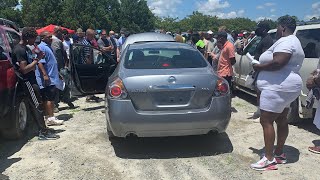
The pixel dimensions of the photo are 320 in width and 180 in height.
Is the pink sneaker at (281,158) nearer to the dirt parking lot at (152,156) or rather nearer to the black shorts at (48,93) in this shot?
the dirt parking lot at (152,156)

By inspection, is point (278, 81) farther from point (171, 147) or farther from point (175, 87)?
point (171, 147)

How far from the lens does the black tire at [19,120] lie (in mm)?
5688

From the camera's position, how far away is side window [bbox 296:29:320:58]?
632 centimetres

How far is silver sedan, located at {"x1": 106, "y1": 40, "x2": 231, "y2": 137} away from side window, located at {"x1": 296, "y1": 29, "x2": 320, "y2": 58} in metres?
2.22

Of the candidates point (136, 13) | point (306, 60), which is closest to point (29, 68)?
point (306, 60)

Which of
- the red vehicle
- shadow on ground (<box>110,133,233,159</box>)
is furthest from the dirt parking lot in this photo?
the red vehicle

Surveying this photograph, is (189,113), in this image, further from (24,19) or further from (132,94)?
(24,19)

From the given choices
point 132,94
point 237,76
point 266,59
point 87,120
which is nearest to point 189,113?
point 132,94

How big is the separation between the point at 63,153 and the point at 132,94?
1.43m

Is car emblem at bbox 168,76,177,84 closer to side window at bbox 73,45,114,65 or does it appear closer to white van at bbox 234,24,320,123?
white van at bbox 234,24,320,123

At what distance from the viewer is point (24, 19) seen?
193 feet

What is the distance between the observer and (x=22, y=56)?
5672 mm

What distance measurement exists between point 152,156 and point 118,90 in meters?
1.04

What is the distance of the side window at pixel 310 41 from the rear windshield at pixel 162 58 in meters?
2.07
